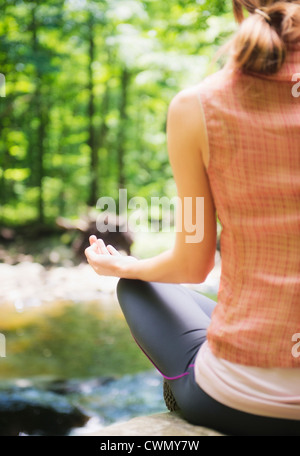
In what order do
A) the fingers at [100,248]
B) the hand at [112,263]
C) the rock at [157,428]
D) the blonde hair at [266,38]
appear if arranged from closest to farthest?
the blonde hair at [266,38] < the rock at [157,428] < the hand at [112,263] < the fingers at [100,248]

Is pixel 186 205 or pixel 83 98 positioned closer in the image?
pixel 186 205

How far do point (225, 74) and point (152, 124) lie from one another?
1511 centimetres

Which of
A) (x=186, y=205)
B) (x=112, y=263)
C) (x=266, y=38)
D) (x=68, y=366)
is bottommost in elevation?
(x=68, y=366)

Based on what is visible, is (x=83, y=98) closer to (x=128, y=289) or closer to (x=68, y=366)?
(x=68, y=366)

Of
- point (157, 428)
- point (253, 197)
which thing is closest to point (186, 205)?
point (253, 197)

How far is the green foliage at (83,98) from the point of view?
9711 millimetres

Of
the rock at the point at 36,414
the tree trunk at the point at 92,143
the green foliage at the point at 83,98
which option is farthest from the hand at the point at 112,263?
the tree trunk at the point at 92,143

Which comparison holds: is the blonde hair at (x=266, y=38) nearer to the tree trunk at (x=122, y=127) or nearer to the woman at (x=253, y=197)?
the woman at (x=253, y=197)

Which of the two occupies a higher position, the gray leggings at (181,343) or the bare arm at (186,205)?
the bare arm at (186,205)

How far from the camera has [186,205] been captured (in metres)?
1.10

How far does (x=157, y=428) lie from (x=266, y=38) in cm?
92

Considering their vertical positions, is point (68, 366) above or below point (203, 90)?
below

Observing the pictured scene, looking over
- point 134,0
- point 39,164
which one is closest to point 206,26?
point 134,0

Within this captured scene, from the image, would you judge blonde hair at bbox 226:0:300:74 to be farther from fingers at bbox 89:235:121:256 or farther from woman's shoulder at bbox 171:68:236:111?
fingers at bbox 89:235:121:256
